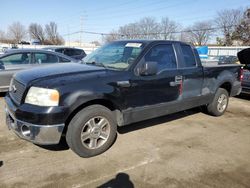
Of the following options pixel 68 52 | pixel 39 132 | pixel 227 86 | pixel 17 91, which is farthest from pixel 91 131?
pixel 68 52

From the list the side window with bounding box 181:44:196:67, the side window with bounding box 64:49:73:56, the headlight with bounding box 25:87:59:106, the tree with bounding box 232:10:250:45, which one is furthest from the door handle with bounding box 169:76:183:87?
the tree with bounding box 232:10:250:45

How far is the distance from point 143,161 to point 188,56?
99.8 inches

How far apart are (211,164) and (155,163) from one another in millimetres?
861

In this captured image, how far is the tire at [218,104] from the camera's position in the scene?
19.1 ft

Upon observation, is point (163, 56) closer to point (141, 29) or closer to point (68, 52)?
point (68, 52)

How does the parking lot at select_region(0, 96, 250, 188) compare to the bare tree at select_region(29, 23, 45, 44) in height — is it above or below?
below

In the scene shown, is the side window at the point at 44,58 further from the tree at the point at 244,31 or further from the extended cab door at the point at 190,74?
the tree at the point at 244,31

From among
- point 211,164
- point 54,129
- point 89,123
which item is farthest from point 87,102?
point 211,164

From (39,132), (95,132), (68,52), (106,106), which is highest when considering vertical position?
(68,52)

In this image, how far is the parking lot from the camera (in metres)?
3.11

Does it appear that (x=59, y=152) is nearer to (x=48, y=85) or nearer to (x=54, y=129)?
(x=54, y=129)

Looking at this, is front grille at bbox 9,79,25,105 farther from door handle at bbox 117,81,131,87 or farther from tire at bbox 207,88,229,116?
tire at bbox 207,88,229,116

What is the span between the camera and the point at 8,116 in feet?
12.3

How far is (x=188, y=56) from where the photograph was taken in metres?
5.03
